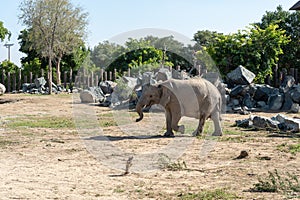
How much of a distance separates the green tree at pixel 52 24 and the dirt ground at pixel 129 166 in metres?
20.6

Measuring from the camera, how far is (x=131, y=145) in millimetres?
11930

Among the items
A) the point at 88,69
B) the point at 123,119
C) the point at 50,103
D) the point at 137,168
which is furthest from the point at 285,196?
the point at 88,69

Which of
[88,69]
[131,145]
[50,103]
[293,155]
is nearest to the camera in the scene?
[293,155]

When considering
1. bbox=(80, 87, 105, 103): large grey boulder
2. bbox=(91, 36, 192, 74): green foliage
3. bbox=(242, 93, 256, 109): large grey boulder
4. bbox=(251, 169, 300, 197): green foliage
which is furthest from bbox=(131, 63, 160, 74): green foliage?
bbox=(251, 169, 300, 197): green foliage

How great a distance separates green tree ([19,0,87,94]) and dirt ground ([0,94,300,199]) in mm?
20586

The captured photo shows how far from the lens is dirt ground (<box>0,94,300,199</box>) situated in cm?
756

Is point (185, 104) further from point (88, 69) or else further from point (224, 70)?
point (88, 69)

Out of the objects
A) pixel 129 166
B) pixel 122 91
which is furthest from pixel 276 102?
pixel 129 166

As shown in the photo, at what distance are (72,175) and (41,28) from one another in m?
27.7

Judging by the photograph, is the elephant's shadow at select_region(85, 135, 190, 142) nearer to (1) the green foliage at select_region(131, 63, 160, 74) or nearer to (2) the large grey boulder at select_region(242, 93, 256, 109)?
(2) the large grey boulder at select_region(242, 93, 256, 109)

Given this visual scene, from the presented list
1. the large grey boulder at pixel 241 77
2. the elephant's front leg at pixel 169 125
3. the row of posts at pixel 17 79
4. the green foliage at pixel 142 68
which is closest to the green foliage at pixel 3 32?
the row of posts at pixel 17 79

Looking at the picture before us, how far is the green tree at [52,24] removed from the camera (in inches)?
1373

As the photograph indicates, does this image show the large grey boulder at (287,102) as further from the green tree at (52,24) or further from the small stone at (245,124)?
the green tree at (52,24)

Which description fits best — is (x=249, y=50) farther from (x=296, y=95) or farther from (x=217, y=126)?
(x=217, y=126)
